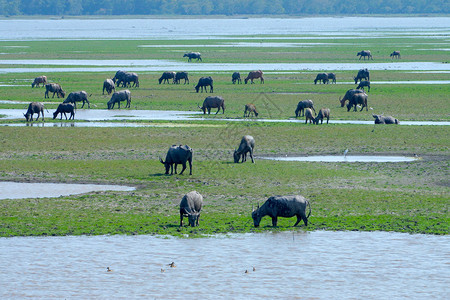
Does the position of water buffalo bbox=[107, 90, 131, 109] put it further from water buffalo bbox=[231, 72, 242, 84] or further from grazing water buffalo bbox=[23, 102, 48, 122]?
water buffalo bbox=[231, 72, 242, 84]

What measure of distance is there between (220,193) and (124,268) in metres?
7.83

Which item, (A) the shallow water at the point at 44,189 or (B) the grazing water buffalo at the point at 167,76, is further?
(B) the grazing water buffalo at the point at 167,76

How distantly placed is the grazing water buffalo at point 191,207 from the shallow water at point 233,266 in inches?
40.2

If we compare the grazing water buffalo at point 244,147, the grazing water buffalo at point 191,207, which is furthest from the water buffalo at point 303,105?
the grazing water buffalo at point 191,207

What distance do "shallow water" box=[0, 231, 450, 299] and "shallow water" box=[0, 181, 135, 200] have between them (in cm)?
530

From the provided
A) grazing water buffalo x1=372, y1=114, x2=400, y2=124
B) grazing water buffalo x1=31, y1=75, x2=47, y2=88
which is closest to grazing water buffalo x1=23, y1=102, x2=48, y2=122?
grazing water buffalo x1=372, y1=114, x2=400, y2=124

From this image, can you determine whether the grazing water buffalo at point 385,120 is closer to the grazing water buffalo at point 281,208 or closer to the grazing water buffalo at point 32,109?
the grazing water buffalo at point 32,109

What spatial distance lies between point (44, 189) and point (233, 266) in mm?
10424

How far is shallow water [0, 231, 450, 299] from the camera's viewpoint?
15891 millimetres

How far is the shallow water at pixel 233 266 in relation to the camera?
15.9 metres

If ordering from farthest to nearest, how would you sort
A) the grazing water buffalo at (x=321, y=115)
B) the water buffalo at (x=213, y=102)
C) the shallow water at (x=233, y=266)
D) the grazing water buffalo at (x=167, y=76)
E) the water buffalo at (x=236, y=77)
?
the grazing water buffalo at (x=167, y=76) → the water buffalo at (x=236, y=77) → the water buffalo at (x=213, y=102) → the grazing water buffalo at (x=321, y=115) → the shallow water at (x=233, y=266)

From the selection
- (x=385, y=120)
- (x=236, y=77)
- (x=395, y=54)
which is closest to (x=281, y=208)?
(x=385, y=120)

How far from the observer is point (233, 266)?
57.3 feet

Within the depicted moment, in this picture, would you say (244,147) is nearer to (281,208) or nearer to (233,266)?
(281,208)
